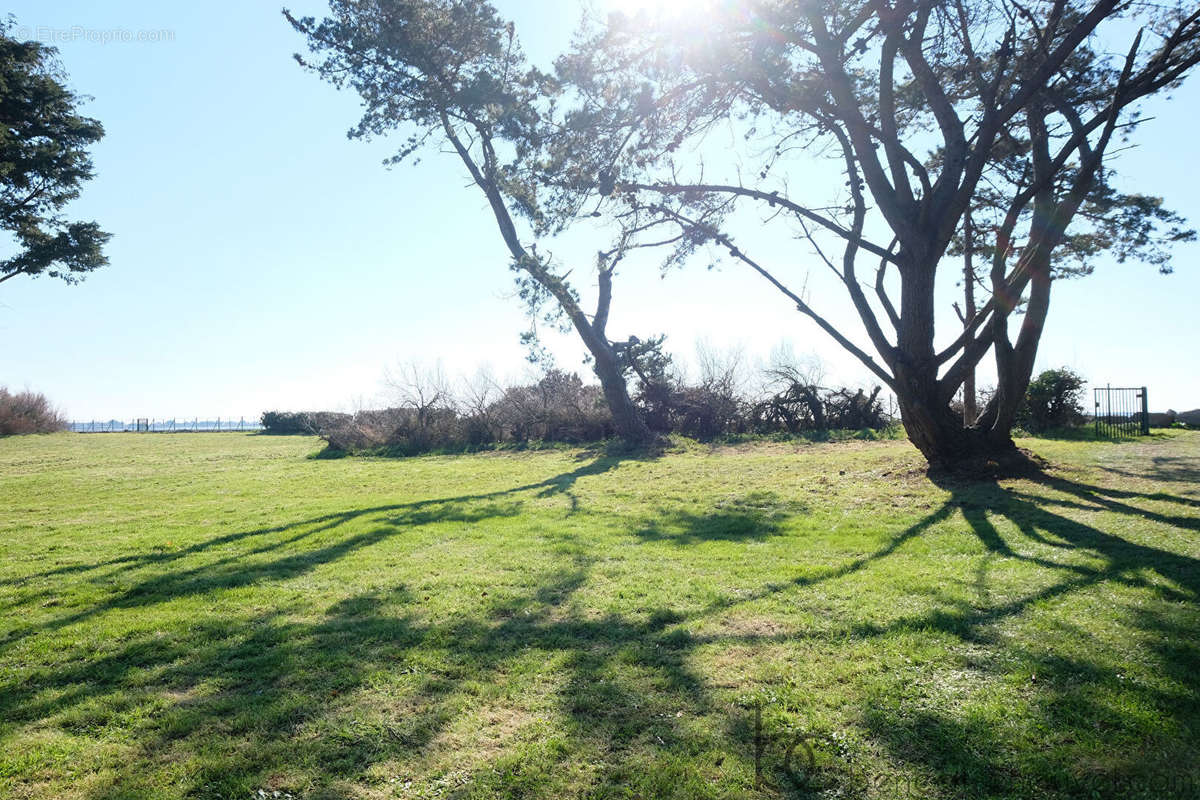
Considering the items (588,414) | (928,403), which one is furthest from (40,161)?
(928,403)

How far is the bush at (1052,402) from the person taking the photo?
19422 mm

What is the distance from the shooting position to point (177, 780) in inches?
112

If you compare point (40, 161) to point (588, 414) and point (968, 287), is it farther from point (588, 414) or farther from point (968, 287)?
point (968, 287)

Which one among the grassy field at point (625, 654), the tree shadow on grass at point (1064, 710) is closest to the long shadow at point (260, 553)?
the grassy field at point (625, 654)

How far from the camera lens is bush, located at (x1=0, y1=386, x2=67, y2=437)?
37000mm

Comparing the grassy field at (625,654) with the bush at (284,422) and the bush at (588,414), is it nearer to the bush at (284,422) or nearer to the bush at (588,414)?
the bush at (588,414)

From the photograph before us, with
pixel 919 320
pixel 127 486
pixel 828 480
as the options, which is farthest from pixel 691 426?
pixel 127 486

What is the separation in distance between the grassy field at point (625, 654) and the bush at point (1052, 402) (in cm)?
1122

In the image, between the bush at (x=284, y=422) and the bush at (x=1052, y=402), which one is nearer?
the bush at (x=1052, y=402)

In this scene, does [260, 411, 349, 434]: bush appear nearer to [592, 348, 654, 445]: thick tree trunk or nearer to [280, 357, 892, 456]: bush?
[280, 357, 892, 456]: bush

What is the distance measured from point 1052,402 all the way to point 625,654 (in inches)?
822

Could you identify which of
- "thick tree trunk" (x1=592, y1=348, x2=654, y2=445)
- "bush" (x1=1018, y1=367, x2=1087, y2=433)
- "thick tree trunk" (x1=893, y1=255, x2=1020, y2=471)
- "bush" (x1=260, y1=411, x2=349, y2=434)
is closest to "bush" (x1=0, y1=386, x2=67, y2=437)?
"bush" (x1=260, y1=411, x2=349, y2=434)

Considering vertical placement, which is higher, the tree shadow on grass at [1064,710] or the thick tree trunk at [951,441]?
the thick tree trunk at [951,441]

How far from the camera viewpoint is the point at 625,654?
411 cm
